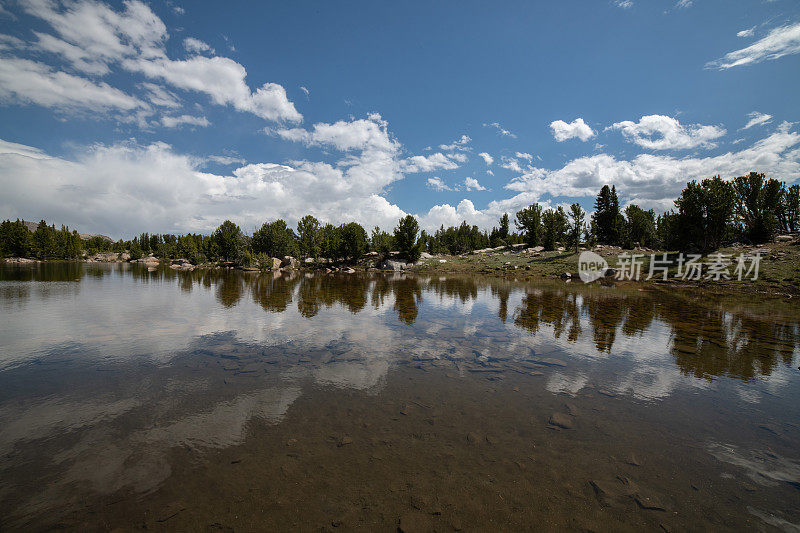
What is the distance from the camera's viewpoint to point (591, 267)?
60.7m

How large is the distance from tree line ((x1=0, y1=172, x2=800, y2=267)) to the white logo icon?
47.9 ft

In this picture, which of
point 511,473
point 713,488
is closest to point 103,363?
point 511,473

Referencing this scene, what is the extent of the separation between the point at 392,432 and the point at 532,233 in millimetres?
104265

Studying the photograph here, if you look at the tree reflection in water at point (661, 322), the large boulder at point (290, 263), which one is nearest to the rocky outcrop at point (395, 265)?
the large boulder at point (290, 263)

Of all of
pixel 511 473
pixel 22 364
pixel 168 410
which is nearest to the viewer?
pixel 511 473

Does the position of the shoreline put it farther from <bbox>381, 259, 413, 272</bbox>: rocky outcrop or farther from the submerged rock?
the submerged rock

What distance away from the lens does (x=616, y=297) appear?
32125 mm

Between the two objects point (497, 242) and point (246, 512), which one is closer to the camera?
point (246, 512)

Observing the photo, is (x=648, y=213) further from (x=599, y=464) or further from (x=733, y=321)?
(x=599, y=464)

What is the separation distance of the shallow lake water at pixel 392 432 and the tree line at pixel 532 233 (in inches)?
2081

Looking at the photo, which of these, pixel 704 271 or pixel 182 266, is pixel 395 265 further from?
pixel 182 266

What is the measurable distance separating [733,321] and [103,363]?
35.2m

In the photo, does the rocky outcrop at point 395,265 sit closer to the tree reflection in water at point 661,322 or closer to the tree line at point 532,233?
the tree line at point 532,233

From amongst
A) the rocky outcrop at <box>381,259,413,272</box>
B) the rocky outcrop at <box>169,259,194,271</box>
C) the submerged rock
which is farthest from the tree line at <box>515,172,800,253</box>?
the rocky outcrop at <box>169,259,194,271</box>
